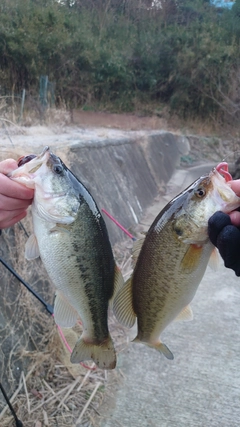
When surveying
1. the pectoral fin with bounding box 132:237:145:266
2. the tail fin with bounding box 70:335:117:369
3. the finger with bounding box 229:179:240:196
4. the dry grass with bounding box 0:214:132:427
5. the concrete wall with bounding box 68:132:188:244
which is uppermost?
the finger with bounding box 229:179:240:196

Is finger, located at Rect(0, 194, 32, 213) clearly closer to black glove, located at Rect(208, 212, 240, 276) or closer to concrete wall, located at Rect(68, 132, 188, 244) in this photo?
black glove, located at Rect(208, 212, 240, 276)

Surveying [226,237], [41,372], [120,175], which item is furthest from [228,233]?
[120,175]

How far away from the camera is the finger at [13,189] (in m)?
1.65

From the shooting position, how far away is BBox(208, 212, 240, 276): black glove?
1.58 meters

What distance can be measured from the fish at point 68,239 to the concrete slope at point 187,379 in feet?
4.77

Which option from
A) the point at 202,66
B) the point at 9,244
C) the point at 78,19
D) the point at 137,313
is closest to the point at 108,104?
the point at 78,19

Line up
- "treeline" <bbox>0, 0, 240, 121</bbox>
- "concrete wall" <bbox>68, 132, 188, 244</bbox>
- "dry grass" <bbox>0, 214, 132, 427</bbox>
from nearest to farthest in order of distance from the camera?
"dry grass" <bbox>0, 214, 132, 427</bbox> < "concrete wall" <bbox>68, 132, 188, 244</bbox> < "treeline" <bbox>0, 0, 240, 121</bbox>

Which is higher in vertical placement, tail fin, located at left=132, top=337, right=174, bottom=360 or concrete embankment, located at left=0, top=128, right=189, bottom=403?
tail fin, located at left=132, top=337, right=174, bottom=360

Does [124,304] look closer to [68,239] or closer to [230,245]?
[68,239]

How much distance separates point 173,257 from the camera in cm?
182

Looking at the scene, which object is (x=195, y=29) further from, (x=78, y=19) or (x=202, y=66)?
(x=78, y=19)

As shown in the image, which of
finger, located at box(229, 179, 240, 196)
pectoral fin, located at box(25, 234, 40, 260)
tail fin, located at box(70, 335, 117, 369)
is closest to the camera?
finger, located at box(229, 179, 240, 196)

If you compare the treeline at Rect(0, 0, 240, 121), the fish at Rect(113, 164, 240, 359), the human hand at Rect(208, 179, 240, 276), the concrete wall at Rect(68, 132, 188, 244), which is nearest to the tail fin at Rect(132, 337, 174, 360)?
the fish at Rect(113, 164, 240, 359)

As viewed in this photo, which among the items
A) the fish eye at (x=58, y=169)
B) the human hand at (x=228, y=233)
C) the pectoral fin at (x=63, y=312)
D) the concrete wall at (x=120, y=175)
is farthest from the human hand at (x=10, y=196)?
the concrete wall at (x=120, y=175)
